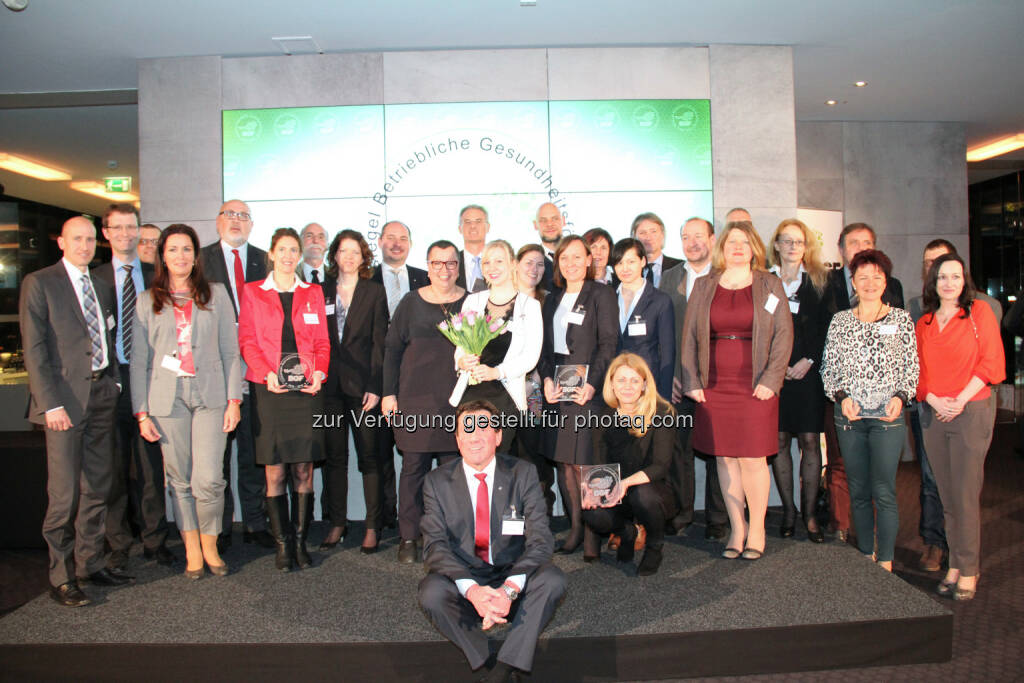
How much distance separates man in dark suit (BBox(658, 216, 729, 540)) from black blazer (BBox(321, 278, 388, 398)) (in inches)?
67.4

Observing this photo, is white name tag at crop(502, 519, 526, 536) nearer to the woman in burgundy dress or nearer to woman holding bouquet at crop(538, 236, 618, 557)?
woman holding bouquet at crop(538, 236, 618, 557)

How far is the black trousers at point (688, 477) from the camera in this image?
4.12 meters

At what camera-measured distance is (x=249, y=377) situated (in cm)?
367

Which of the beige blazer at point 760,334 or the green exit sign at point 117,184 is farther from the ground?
the green exit sign at point 117,184

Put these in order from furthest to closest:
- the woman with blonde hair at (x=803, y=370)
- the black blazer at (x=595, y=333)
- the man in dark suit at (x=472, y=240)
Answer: the man in dark suit at (x=472, y=240), the woman with blonde hair at (x=803, y=370), the black blazer at (x=595, y=333)

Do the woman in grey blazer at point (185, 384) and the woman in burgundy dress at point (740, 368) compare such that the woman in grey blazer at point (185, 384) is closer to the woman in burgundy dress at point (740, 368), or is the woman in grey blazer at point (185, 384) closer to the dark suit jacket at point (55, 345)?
the dark suit jacket at point (55, 345)

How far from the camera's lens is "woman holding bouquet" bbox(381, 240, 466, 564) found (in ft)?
12.0

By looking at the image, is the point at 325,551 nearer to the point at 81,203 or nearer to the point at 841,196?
the point at 841,196

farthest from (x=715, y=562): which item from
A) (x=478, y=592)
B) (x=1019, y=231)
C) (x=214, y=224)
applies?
(x=1019, y=231)

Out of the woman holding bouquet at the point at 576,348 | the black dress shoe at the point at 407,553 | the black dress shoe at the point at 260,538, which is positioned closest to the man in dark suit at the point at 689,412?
the woman holding bouquet at the point at 576,348

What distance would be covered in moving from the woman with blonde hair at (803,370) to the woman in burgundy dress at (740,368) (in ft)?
1.40

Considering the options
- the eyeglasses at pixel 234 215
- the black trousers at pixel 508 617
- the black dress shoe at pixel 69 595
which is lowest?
the black dress shoe at pixel 69 595

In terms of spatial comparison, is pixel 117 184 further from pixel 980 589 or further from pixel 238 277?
pixel 980 589

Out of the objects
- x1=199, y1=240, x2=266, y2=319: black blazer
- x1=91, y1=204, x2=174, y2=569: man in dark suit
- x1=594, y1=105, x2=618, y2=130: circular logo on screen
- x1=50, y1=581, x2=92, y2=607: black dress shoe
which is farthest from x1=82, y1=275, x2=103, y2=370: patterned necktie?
x1=594, y1=105, x2=618, y2=130: circular logo on screen
